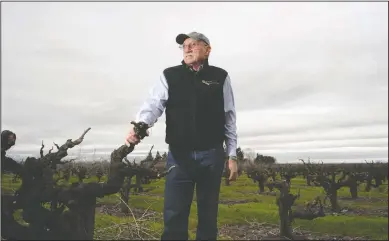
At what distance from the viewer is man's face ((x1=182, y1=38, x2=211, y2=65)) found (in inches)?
170

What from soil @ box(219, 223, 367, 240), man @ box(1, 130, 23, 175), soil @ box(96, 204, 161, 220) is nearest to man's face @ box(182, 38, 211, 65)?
soil @ box(96, 204, 161, 220)

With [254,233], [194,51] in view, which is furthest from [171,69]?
[254,233]

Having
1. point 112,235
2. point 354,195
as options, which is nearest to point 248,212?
point 354,195

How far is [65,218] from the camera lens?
4.63m

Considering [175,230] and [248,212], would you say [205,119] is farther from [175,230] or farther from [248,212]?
[248,212]

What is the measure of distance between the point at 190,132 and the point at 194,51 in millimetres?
941

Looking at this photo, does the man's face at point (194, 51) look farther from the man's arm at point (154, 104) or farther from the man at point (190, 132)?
the man's arm at point (154, 104)

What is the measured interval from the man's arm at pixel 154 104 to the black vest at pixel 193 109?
0.06 m

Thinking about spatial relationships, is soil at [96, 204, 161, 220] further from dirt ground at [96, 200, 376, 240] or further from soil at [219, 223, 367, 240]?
soil at [219, 223, 367, 240]

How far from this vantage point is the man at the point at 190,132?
414 centimetres

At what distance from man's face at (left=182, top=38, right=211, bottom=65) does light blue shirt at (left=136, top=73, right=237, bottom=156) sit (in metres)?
0.36

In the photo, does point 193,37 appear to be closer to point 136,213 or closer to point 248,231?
point 248,231

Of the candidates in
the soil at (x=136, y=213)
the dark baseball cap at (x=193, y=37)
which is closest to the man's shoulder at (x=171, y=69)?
the dark baseball cap at (x=193, y=37)

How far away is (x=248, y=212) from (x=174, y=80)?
16724 mm
